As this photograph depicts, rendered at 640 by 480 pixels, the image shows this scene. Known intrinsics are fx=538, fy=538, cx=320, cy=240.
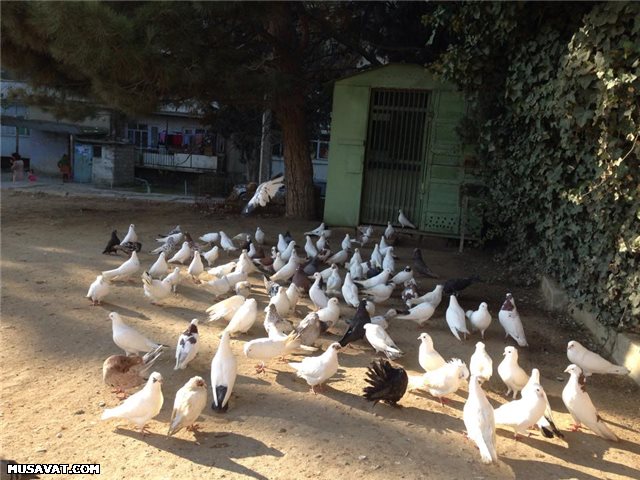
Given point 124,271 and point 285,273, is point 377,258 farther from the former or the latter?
point 124,271

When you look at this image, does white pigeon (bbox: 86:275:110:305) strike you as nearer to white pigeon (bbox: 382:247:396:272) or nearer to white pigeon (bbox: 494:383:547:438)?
white pigeon (bbox: 382:247:396:272)

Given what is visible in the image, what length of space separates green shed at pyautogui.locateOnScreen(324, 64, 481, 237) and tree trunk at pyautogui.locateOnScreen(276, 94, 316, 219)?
58.7 inches

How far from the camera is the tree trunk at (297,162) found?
469 inches

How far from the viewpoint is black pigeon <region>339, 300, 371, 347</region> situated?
4949 millimetres

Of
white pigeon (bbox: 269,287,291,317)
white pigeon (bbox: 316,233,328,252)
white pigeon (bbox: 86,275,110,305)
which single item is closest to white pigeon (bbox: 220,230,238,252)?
white pigeon (bbox: 316,233,328,252)

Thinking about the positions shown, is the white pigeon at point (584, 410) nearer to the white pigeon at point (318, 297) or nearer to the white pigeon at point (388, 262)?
the white pigeon at point (318, 297)

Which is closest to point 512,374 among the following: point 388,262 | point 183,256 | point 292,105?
point 388,262

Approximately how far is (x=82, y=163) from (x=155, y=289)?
22125 mm

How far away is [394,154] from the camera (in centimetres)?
1081

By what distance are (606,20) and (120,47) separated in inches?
248

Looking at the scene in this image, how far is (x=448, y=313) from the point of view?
5684 millimetres

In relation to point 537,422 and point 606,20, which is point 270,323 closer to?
point 537,422

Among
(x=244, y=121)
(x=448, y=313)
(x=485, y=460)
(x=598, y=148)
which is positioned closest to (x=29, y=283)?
(x=448, y=313)

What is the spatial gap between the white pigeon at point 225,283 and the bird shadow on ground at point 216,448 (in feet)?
9.65
